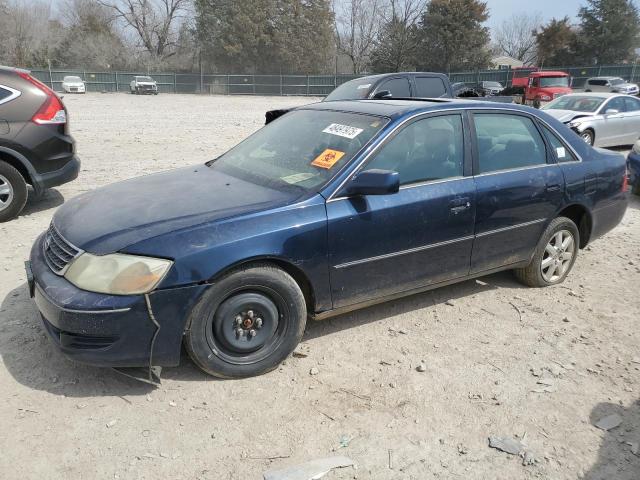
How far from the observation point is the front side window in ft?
11.6

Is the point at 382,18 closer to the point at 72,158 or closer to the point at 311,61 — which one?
the point at 311,61

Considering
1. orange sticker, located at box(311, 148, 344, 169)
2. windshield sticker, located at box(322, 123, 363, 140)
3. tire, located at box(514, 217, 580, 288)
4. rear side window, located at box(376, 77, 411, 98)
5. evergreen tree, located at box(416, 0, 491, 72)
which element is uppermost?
A: evergreen tree, located at box(416, 0, 491, 72)

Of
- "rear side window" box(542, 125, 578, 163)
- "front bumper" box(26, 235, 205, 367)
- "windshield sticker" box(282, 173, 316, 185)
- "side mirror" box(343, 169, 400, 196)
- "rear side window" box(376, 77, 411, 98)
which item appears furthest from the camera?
"rear side window" box(376, 77, 411, 98)

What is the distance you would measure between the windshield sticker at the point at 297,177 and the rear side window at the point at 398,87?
6.97m

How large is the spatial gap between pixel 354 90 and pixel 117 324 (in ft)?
27.7

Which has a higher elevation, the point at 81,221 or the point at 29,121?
the point at 29,121

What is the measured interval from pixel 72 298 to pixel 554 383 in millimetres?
2872

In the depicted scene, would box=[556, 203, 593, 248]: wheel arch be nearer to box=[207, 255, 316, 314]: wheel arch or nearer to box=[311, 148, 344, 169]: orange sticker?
box=[311, 148, 344, 169]: orange sticker

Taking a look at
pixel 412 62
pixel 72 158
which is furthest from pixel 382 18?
pixel 72 158

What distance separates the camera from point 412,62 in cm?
5481

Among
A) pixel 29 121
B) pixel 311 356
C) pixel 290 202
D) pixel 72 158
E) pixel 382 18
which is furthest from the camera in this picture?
pixel 382 18

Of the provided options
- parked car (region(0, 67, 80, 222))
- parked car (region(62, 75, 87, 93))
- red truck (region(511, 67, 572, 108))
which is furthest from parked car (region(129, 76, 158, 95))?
parked car (region(0, 67, 80, 222))

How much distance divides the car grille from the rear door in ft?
9.02

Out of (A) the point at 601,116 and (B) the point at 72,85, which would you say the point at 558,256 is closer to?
(A) the point at 601,116
